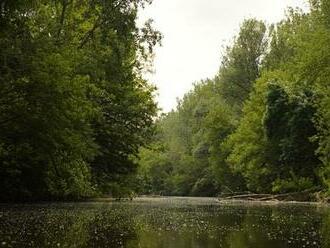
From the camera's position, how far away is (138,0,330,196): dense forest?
154 feet

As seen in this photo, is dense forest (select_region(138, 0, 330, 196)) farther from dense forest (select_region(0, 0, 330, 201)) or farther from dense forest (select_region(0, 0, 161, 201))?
dense forest (select_region(0, 0, 161, 201))

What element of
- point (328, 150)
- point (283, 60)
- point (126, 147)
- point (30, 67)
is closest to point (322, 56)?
point (328, 150)

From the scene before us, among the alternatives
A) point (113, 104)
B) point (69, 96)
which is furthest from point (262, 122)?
point (69, 96)

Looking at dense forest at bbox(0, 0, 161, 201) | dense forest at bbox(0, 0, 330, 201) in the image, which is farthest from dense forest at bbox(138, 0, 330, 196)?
dense forest at bbox(0, 0, 161, 201)

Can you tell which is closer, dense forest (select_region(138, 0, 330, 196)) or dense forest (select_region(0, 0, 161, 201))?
dense forest (select_region(0, 0, 161, 201))

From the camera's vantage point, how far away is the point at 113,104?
46.5 metres

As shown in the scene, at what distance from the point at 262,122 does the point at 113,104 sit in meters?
23.3

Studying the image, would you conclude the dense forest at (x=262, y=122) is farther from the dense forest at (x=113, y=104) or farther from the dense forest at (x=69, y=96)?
the dense forest at (x=69, y=96)

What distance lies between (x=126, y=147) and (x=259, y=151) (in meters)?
25.7

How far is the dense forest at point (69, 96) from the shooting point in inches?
1086

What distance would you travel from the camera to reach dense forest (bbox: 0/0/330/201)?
28.3m

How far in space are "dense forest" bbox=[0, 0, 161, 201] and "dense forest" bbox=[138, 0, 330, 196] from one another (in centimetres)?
512

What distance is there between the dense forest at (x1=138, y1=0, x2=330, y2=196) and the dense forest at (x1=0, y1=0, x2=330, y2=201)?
0.53 feet

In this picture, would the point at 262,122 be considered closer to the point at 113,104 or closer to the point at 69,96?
the point at 113,104
